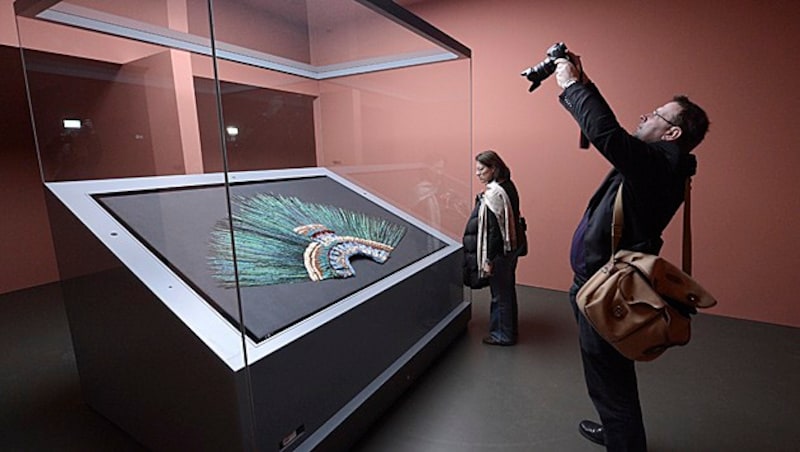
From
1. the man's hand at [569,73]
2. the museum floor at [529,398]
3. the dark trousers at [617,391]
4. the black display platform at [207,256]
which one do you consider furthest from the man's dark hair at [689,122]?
the black display platform at [207,256]

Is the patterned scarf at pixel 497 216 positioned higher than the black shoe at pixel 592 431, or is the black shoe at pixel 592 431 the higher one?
the patterned scarf at pixel 497 216

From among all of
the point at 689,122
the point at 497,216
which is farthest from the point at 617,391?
the point at 497,216

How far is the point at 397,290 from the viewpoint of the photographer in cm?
234

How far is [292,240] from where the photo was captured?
227 centimetres

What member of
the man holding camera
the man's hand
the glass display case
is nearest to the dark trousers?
the man holding camera

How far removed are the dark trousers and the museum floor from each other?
41 cm

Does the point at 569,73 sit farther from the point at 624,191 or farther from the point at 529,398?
the point at 529,398

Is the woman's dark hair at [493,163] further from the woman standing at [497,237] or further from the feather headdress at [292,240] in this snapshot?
the feather headdress at [292,240]

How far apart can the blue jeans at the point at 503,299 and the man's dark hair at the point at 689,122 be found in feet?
4.91

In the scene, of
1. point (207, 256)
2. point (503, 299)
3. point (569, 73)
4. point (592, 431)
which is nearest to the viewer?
point (569, 73)

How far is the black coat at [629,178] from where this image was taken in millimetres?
1352

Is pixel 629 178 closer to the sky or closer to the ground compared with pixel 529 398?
closer to the sky

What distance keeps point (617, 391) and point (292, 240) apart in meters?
1.66

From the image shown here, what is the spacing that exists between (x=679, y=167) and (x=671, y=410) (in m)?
1.51
